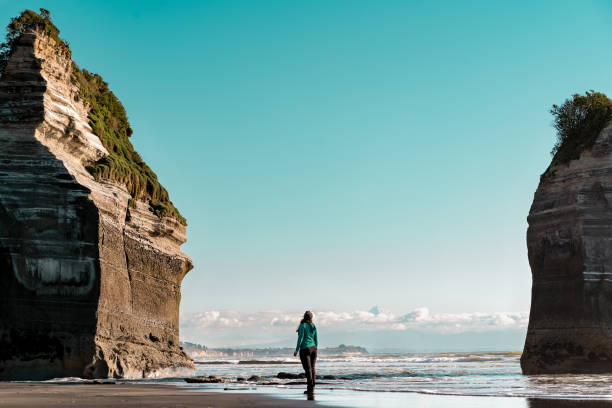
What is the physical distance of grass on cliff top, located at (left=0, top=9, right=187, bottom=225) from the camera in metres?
29.6

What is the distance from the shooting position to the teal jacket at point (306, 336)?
16.3 m

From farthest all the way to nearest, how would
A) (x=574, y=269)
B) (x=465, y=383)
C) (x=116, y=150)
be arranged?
(x=116, y=150) → (x=574, y=269) → (x=465, y=383)

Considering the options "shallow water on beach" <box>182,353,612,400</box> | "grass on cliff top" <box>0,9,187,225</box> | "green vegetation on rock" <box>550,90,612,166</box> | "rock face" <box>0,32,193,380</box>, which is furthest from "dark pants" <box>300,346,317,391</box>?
"green vegetation on rock" <box>550,90,612,166</box>

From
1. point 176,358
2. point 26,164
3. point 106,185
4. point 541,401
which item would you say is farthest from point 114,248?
point 541,401

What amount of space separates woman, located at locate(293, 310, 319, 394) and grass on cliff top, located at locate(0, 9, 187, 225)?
1573 centimetres

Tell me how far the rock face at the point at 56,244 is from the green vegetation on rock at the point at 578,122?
22.3 m

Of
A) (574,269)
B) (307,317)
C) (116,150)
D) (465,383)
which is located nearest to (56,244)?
(116,150)

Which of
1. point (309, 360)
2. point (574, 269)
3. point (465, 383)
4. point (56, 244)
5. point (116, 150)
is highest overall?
point (116, 150)

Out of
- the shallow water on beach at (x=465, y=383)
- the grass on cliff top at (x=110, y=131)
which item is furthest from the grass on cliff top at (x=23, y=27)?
the shallow water on beach at (x=465, y=383)

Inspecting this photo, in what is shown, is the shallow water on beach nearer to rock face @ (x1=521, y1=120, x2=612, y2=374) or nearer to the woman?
the woman

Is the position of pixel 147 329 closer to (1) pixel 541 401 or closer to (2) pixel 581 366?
(2) pixel 581 366

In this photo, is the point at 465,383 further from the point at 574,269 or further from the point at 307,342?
the point at 574,269

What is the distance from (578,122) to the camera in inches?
1410

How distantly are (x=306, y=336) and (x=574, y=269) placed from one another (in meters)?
19.5
